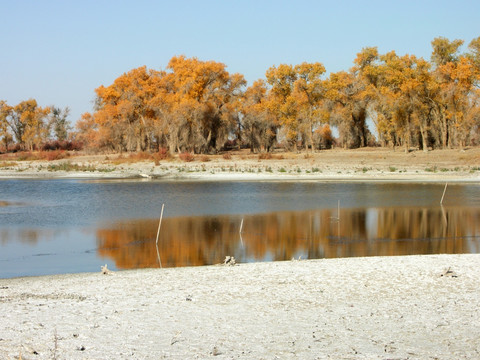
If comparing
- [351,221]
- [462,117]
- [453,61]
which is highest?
[453,61]

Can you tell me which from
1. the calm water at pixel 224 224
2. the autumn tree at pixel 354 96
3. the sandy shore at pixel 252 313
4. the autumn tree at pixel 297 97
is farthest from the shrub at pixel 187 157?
the sandy shore at pixel 252 313

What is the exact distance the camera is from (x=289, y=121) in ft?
197

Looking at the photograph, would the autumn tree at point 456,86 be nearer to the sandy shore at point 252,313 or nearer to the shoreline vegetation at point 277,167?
the shoreline vegetation at point 277,167

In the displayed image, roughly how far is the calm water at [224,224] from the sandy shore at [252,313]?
325 centimetres

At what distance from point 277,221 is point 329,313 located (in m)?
13.8

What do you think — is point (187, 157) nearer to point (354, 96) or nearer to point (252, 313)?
point (354, 96)

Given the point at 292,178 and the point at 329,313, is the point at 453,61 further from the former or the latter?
the point at 329,313

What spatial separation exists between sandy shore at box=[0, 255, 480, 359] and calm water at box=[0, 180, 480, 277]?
325cm

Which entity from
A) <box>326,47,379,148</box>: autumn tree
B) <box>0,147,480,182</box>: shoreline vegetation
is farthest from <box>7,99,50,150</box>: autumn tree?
<box>326,47,379,148</box>: autumn tree

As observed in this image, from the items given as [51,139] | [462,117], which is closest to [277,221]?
[462,117]

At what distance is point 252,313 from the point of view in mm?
9016

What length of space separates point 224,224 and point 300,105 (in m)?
39.6

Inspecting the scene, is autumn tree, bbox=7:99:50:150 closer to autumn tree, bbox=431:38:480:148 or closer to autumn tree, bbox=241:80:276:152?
autumn tree, bbox=241:80:276:152

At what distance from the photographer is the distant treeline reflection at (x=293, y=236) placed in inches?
627
